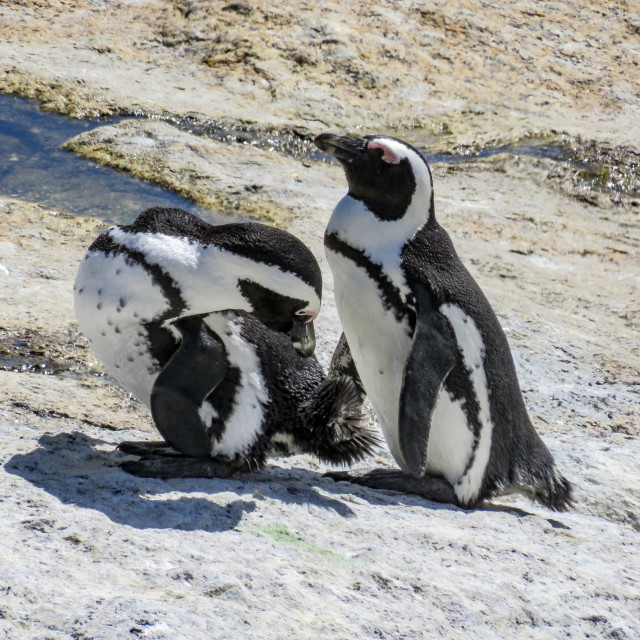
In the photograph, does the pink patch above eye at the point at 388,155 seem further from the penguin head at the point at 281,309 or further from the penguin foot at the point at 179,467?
the penguin foot at the point at 179,467

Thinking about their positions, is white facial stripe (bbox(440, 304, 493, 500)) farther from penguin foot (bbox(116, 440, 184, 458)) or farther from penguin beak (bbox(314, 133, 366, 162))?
penguin foot (bbox(116, 440, 184, 458))

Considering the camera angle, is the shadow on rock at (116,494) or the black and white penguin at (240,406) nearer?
the shadow on rock at (116,494)

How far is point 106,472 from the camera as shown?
2818 millimetres

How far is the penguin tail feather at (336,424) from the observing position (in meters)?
3.20

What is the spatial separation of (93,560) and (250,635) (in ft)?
1.40

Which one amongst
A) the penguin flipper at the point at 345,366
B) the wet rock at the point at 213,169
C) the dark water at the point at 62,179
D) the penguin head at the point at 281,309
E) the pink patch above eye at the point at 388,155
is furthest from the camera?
the wet rock at the point at 213,169

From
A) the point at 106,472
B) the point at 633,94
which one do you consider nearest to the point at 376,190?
the point at 106,472

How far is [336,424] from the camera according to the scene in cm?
321

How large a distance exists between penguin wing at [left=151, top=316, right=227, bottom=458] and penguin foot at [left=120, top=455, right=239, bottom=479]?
0.04 meters

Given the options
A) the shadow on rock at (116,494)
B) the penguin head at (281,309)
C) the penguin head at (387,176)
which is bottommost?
the shadow on rock at (116,494)

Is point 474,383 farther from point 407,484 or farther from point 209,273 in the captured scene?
point 209,273

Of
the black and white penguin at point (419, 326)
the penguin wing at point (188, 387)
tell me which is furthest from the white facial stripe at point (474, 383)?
the penguin wing at point (188, 387)

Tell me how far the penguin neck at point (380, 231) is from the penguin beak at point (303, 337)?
1.02ft

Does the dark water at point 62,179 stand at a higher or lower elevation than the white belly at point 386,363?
lower
